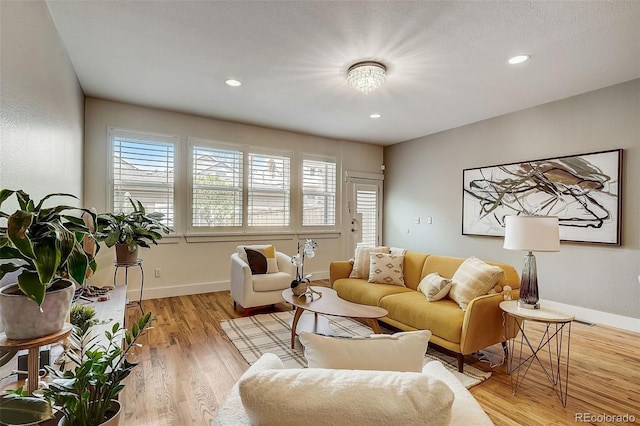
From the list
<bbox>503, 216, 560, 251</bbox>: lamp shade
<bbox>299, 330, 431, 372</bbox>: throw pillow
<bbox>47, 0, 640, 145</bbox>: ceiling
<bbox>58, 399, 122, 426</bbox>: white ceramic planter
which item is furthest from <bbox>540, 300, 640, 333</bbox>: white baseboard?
<bbox>58, 399, 122, 426</bbox>: white ceramic planter

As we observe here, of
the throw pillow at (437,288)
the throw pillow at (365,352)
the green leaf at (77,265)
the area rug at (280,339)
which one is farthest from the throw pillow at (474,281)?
the green leaf at (77,265)

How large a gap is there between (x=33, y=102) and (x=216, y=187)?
3.00 m

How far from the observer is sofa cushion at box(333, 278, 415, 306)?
127 inches

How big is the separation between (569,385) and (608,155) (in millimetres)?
2650

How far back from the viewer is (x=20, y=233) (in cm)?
75

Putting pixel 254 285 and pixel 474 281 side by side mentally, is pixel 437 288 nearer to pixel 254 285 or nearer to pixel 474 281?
pixel 474 281

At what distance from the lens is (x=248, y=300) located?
3732mm

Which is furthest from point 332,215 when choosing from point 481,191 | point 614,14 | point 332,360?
point 332,360

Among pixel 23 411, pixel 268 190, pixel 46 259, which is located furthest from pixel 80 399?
pixel 268 190

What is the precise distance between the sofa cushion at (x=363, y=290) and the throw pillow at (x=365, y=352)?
2186 millimetres

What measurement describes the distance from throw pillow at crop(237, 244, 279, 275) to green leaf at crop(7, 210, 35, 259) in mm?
3255

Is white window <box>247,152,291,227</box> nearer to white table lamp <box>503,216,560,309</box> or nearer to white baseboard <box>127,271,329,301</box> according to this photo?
white baseboard <box>127,271,329,301</box>

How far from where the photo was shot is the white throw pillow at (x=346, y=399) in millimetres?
720

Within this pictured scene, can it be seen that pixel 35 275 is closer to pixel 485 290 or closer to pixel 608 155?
pixel 485 290
